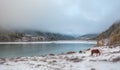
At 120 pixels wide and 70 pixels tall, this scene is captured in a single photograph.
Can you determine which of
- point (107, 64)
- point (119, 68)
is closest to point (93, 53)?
point (107, 64)

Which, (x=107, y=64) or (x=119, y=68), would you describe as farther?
(x=107, y=64)

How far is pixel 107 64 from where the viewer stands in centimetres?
2136

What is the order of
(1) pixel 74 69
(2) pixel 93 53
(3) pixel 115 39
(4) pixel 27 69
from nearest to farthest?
(1) pixel 74 69, (4) pixel 27 69, (2) pixel 93 53, (3) pixel 115 39

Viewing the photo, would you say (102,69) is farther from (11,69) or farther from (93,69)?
(11,69)

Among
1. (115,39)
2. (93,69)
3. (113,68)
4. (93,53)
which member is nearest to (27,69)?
(93,69)

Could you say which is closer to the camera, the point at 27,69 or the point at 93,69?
the point at 93,69

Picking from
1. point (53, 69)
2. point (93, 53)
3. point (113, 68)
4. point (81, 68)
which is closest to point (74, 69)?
point (81, 68)

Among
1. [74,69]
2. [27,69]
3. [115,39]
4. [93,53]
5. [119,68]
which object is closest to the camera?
[119,68]

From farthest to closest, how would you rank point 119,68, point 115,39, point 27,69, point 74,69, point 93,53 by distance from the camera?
point 115,39
point 93,53
point 27,69
point 74,69
point 119,68

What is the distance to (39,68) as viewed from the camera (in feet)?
73.5

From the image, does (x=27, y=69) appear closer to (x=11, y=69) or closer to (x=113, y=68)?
(x=11, y=69)

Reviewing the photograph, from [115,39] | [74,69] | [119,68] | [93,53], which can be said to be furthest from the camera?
[115,39]

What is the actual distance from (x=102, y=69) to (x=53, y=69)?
4788 mm

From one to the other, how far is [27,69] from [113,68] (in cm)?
856
